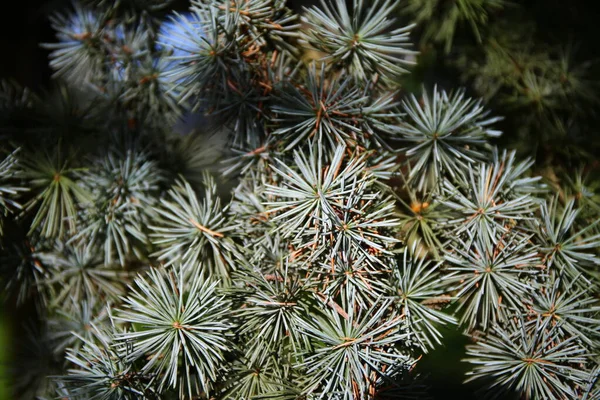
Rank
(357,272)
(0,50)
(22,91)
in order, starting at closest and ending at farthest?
(357,272)
(22,91)
(0,50)

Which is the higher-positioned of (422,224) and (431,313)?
(422,224)

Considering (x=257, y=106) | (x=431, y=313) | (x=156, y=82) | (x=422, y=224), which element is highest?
(x=156, y=82)

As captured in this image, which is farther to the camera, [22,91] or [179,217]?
[22,91]

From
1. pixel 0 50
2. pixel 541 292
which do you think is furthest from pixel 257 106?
pixel 0 50

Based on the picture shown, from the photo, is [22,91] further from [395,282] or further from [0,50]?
[395,282]

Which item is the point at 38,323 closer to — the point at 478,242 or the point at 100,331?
the point at 100,331

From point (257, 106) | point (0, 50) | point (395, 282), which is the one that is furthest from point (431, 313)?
point (0, 50)

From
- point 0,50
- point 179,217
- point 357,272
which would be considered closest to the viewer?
point 357,272
